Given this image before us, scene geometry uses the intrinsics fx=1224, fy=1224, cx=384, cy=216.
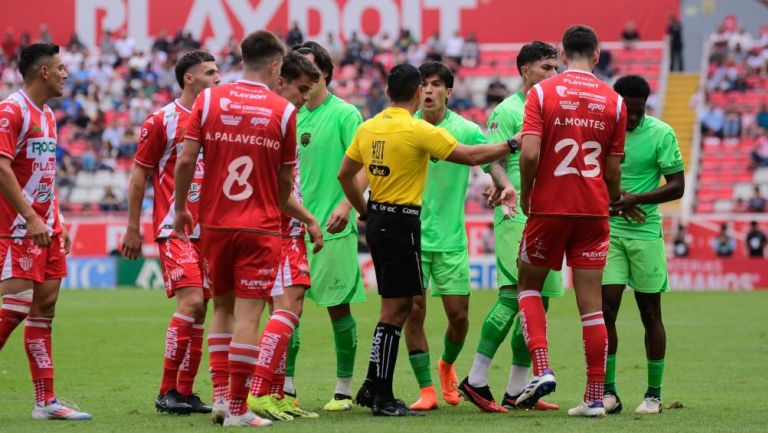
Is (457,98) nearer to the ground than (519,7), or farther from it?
nearer to the ground

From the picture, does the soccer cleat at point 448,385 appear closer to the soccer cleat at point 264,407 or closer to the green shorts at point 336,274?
the green shorts at point 336,274

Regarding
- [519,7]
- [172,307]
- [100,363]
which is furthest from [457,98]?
[100,363]

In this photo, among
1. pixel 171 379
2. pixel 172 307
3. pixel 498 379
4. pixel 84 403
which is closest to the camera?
pixel 171 379

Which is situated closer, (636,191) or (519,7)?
(636,191)

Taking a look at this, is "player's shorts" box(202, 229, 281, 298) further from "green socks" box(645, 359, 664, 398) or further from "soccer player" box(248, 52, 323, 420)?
"green socks" box(645, 359, 664, 398)

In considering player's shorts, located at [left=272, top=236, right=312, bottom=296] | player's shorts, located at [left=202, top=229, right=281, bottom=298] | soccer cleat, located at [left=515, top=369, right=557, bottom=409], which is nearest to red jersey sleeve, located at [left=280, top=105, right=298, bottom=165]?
player's shorts, located at [left=202, top=229, right=281, bottom=298]

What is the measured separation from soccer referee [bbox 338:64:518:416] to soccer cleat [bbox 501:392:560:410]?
1094mm

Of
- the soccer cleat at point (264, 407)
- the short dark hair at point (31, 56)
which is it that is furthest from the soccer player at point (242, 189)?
the short dark hair at point (31, 56)

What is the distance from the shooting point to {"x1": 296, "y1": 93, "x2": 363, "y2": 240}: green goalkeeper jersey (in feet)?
30.9

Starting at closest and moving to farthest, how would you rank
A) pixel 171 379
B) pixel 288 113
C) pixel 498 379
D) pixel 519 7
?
pixel 288 113 → pixel 171 379 → pixel 498 379 → pixel 519 7

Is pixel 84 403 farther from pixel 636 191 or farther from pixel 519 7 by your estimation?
pixel 519 7

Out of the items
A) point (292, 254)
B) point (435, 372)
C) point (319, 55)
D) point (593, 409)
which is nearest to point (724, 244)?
point (435, 372)

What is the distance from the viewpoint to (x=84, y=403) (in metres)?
9.61

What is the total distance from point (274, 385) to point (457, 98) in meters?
29.3
